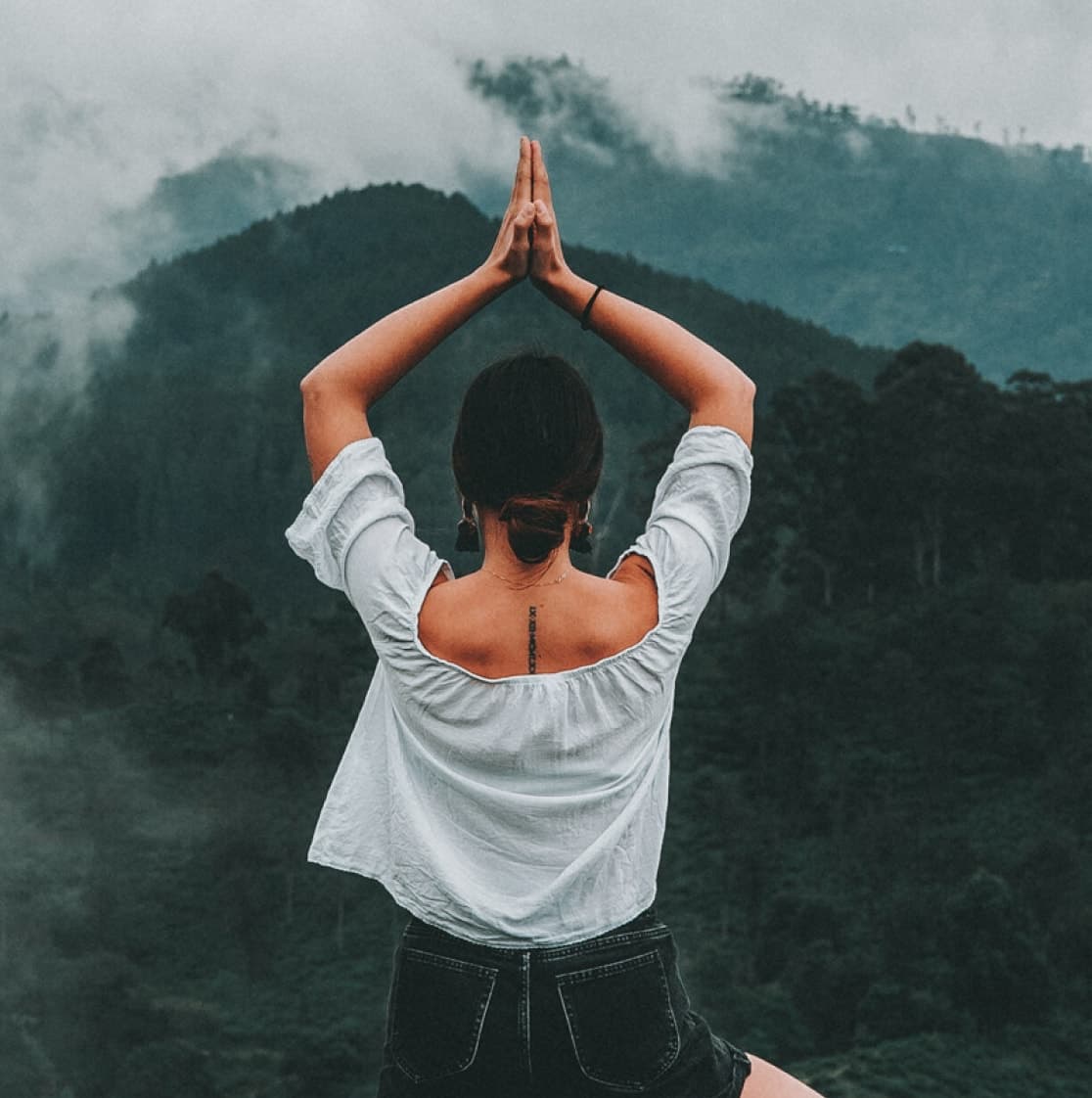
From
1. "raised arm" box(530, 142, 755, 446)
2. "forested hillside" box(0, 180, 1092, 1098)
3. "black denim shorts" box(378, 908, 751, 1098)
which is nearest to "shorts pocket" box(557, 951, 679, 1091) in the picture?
"black denim shorts" box(378, 908, 751, 1098)

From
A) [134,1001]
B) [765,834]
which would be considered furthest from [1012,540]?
[134,1001]

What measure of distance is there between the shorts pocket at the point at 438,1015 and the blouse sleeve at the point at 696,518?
1.25 ft

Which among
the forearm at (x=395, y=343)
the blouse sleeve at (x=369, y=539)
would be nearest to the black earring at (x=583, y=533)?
the blouse sleeve at (x=369, y=539)

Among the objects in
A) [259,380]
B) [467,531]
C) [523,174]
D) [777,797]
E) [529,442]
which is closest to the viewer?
[529,442]

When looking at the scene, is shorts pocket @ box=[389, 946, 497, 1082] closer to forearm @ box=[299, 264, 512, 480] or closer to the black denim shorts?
the black denim shorts

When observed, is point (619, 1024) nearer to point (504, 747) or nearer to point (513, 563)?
point (504, 747)

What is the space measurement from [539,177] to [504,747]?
0.63 m

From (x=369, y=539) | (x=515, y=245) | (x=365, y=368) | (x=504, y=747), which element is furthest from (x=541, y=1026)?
(x=515, y=245)

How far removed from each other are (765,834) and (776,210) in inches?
4391

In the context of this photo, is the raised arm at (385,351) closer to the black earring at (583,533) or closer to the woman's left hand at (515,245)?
the woman's left hand at (515,245)

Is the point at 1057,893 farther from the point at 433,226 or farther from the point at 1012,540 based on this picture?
the point at 433,226

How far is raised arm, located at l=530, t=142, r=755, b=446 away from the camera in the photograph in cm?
135

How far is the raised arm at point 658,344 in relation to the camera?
4.42 ft

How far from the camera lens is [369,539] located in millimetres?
1248
